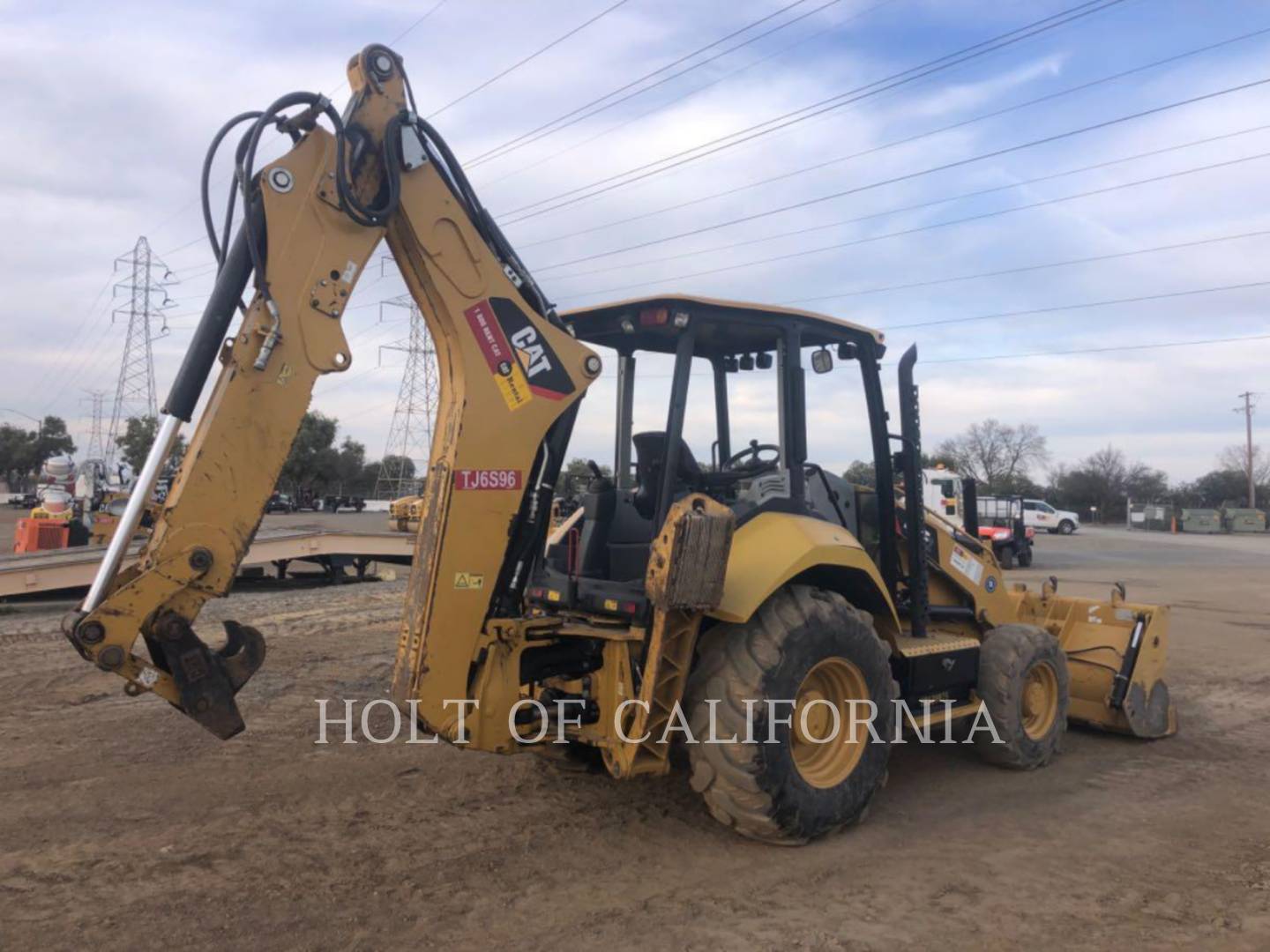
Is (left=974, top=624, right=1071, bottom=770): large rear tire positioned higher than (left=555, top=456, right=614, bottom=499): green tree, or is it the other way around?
(left=555, top=456, right=614, bottom=499): green tree

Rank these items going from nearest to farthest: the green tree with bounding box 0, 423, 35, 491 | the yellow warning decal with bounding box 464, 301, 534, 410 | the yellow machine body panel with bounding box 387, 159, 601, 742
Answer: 1. the yellow machine body panel with bounding box 387, 159, 601, 742
2. the yellow warning decal with bounding box 464, 301, 534, 410
3. the green tree with bounding box 0, 423, 35, 491

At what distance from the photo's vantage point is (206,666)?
3.87 meters

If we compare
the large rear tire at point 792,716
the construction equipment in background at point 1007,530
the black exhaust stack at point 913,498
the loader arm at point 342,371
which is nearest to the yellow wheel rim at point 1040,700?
the black exhaust stack at point 913,498

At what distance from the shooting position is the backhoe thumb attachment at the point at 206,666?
380cm

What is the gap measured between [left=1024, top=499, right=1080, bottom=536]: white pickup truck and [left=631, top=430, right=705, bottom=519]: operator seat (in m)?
38.2

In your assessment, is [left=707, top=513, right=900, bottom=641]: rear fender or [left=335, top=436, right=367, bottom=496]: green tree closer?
[left=707, top=513, right=900, bottom=641]: rear fender

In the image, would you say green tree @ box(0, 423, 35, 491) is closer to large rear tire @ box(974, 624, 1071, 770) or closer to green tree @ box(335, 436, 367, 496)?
green tree @ box(335, 436, 367, 496)

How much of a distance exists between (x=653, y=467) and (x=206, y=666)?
7.93 ft

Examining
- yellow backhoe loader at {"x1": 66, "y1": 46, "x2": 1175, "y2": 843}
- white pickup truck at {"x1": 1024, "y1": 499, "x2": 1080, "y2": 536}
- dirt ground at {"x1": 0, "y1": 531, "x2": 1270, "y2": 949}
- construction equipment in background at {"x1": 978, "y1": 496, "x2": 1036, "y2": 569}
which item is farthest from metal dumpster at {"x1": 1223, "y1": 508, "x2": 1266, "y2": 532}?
yellow backhoe loader at {"x1": 66, "y1": 46, "x2": 1175, "y2": 843}

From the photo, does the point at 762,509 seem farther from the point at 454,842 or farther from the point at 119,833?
the point at 119,833

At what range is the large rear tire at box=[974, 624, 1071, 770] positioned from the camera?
20.2ft

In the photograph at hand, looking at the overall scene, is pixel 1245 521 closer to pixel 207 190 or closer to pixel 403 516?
pixel 403 516

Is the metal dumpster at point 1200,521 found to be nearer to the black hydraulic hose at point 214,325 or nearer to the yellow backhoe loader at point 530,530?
the yellow backhoe loader at point 530,530

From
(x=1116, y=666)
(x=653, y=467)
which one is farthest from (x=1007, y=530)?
(x=653, y=467)
